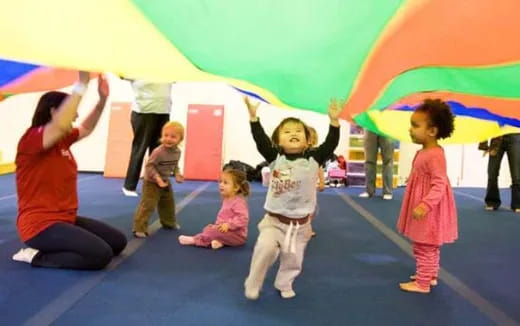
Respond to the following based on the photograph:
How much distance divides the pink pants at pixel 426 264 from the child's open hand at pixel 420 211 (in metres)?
0.20

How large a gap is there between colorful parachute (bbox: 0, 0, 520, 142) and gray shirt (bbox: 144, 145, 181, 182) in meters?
0.67

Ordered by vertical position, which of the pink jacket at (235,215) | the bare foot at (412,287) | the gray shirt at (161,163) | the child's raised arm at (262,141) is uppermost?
the child's raised arm at (262,141)

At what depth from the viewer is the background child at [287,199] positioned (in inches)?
71.5

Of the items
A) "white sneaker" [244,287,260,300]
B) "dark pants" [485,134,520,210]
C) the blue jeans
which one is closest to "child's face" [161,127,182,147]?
"white sneaker" [244,287,260,300]

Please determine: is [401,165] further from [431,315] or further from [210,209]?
[431,315]

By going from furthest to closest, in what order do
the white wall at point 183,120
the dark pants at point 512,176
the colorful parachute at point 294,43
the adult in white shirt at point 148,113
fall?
the white wall at point 183,120, the dark pants at point 512,176, the adult in white shirt at point 148,113, the colorful parachute at point 294,43

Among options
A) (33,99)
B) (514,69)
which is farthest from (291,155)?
(33,99)

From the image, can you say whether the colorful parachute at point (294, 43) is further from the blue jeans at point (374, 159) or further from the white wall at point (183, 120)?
the white wall at point (183, 120)

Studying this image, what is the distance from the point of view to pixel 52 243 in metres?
2.04

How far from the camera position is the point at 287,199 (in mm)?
1887

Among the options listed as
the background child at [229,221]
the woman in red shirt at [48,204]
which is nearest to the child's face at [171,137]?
the background child at [229,221]

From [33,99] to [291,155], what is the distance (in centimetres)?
640

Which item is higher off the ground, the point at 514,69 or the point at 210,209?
the point at 514,69

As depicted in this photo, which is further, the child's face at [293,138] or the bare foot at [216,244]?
the bare foot at [216,244]
